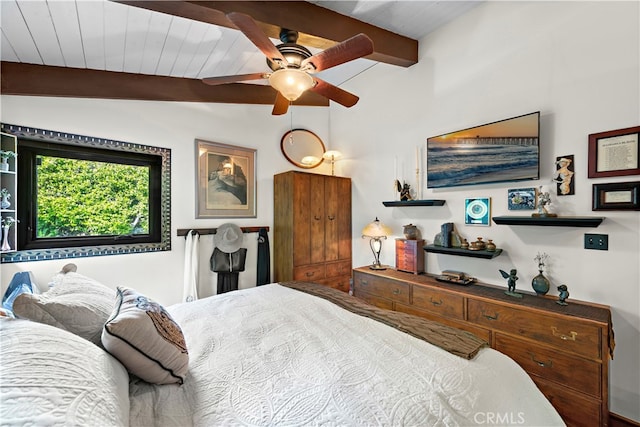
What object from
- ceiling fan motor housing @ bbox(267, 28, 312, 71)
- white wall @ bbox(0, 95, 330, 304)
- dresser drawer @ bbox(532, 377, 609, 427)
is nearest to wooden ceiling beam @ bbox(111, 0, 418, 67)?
ceiling fan motor housing @ bbox(267, 28, 312, 71)

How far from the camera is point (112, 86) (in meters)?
2.42

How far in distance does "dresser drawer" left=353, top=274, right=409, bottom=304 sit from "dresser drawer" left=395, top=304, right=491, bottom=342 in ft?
0.22

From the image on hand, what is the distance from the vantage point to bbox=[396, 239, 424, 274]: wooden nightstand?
9.04ft

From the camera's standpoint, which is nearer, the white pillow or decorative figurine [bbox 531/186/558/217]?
the white pillow

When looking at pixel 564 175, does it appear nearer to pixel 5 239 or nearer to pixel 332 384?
pixel 332 384

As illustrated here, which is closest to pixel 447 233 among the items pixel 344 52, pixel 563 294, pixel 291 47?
pixel 563 294

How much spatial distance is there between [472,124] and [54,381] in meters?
2.95

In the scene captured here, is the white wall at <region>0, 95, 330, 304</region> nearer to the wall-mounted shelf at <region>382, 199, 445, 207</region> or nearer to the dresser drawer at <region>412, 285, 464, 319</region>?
the wall-mounted shelf at <region>382, 199, 445, 207</region>

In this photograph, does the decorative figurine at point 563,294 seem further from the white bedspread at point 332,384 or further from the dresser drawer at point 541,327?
the white bedspread at point 332,384

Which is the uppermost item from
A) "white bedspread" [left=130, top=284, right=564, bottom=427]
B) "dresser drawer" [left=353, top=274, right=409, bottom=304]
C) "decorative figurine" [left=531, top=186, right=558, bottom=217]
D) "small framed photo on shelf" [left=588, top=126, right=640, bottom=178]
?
"small framed photo on shelf" [left=588, top=126, right=640, bottom=178]

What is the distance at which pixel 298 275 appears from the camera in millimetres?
3156

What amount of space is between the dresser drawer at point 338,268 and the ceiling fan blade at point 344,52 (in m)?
2.32

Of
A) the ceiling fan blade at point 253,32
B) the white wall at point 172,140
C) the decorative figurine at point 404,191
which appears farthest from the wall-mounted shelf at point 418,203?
the ceiling fan blade at point 253,32

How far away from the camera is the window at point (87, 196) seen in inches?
87.2
